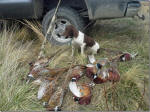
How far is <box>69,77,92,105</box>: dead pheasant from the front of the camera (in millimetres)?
Answer: 3361

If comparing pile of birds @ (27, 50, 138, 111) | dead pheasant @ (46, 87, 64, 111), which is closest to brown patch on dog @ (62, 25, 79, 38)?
pile of birds @ (27, 50, 138, 111)

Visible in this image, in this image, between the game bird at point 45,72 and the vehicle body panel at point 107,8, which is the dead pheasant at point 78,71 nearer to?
the game bird at point 45,72

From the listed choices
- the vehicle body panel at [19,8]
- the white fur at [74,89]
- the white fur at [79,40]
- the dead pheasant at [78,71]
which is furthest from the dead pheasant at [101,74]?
the vehicle body panel at [19,8]

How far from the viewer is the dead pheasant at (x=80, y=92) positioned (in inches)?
132

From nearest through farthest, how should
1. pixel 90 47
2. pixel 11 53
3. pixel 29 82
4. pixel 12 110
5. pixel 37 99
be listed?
1. pixel 12 110
2. pixel 37 99
3. pixel 29 82
4. pixel 11 53
5. pixel 90 47

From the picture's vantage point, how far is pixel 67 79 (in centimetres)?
367

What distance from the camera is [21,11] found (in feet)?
15.7

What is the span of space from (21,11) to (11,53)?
3.50 ft

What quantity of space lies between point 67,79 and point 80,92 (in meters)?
0.35

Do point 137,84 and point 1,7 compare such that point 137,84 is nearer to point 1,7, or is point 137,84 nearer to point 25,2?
point 25,2

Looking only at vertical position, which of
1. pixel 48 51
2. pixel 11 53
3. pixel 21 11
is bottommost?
pixel 48 51

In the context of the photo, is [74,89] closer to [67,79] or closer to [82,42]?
[67,79]

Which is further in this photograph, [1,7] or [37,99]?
[1,7]

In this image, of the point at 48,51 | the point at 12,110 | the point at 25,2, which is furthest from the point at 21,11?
the point at 12,110
